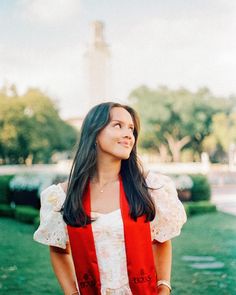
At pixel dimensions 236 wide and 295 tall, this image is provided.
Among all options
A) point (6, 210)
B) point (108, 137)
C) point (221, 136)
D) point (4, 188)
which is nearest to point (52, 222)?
point (108, 137)

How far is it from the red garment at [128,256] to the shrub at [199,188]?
7587 millimetres

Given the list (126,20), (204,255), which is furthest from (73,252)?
(126,20)

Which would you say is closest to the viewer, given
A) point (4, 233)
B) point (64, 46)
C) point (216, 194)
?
point (4, 233)

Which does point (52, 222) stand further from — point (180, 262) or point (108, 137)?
point (180, 262)

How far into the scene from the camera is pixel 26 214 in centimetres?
776

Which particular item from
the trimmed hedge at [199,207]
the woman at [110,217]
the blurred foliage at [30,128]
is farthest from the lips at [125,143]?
the blurred foliage at [30,128]

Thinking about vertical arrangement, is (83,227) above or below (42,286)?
above

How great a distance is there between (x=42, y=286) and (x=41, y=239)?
8.63 ft

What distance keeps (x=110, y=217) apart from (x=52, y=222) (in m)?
0.19

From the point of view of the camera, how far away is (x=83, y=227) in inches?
45.3

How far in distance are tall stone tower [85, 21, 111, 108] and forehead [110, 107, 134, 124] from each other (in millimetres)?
12454

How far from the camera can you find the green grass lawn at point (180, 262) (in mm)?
3682

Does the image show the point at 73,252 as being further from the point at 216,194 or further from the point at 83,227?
the point at 216,194

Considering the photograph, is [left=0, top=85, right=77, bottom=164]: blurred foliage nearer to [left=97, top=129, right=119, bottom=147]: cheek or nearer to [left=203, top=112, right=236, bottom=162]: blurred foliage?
[left=203, top=112, right=236, bottom=162]: blurred foliage
